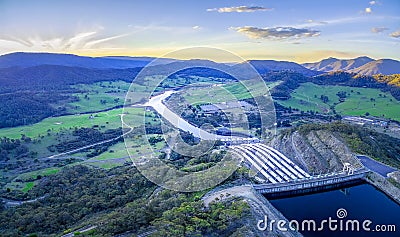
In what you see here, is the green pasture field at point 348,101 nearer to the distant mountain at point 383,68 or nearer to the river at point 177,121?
the river at point 177,121

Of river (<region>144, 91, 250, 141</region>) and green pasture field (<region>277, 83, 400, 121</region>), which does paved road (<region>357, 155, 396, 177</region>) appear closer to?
river (<region>144, 91, 250, 141</region>)

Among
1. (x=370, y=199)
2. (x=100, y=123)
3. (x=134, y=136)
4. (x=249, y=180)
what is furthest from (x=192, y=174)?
(x=100, y=123)

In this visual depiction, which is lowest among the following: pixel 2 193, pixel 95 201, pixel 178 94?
pixel 2 193

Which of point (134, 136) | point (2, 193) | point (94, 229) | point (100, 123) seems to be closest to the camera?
point (94, 229)

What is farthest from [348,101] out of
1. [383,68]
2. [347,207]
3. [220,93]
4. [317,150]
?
[383,68]

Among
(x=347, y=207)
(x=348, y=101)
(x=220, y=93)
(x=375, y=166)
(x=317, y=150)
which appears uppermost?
(x=220, y=93)

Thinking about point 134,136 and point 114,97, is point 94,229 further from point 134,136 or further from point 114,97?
point 114,97

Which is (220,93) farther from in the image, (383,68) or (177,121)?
(383,68)
